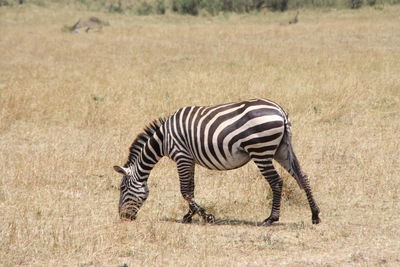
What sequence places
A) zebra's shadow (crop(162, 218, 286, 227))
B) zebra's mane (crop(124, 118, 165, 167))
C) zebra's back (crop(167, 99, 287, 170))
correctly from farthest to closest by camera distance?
zebra's mane (crop(124, 118, 165, 167))
zebra's shadow (crop(162, 218, 286, 227))
zebra's back (crop(167, 99, 287, 170))

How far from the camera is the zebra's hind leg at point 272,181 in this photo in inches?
295

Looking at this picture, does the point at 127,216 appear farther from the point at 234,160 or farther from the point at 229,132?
the point at 229,132

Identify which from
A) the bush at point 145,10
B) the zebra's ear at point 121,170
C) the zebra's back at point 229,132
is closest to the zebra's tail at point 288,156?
the zebra's back at point 229,132

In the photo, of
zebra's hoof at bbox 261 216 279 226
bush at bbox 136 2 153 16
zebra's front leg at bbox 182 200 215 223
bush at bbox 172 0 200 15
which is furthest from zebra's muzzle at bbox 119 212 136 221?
bush at bbox 172 0 200 15

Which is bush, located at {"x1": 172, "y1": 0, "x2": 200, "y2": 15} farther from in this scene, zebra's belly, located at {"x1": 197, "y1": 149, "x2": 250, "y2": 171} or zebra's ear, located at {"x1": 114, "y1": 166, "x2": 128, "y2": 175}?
zebra's belly, located at {"x1": 197, "y1": 149, "x2": 250, "y2": 171}

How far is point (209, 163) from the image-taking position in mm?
7832

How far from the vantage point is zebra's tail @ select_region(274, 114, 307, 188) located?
25.2 feet

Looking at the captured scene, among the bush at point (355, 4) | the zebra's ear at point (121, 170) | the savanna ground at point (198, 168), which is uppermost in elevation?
the zebra's ear at point (121, 170)

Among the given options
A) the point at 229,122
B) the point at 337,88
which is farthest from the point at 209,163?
the point at 337,88

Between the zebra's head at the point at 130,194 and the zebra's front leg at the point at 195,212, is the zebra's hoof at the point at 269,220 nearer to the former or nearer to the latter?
the zebra's front leg at the point at 195,212

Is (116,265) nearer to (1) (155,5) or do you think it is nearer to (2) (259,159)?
(2) (259,159)

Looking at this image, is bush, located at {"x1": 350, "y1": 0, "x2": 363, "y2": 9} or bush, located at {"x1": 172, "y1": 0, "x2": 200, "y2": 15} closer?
bush, located at {"x1": 350, "y1": 0, "x2": 363, "y2": 9}

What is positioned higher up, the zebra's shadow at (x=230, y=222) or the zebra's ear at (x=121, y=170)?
the zebra's ear at (x=121, y=170)

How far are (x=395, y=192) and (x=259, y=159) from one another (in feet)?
7.96
